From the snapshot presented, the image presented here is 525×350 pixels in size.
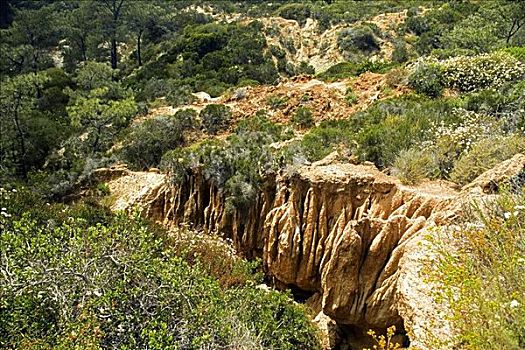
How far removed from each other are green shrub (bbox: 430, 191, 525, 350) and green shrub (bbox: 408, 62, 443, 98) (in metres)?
10.5

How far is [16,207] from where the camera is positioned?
10.7 metres

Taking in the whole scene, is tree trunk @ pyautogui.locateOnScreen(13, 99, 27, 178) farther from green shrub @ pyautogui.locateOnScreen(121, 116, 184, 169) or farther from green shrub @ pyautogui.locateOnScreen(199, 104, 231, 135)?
green shrub @ pyautogui.locateOnScreen(199, 104, 231, 135)

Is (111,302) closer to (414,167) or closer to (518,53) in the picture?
(414,167)

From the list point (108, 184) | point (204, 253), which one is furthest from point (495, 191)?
point (108, 184)

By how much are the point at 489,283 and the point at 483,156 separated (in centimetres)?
502

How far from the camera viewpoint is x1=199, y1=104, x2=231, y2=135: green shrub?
16.7m

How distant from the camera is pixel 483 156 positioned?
835 cm

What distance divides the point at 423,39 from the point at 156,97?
16.2 m

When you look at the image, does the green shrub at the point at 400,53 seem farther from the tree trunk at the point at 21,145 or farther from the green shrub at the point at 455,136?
the tree trunk at the point at 21,145

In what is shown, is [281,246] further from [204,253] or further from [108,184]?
[108,184]

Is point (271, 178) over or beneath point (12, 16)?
beneath

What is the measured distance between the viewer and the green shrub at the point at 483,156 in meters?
8.16

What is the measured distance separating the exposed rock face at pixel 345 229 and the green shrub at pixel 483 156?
1.22 feet

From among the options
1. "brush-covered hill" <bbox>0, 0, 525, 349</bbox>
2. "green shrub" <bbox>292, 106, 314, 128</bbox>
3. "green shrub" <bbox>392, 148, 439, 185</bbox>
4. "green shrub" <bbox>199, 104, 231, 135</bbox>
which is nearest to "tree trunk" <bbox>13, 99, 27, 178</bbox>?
"brush-covered hill" <bbox>0, 0, 525, 349</bbox>
